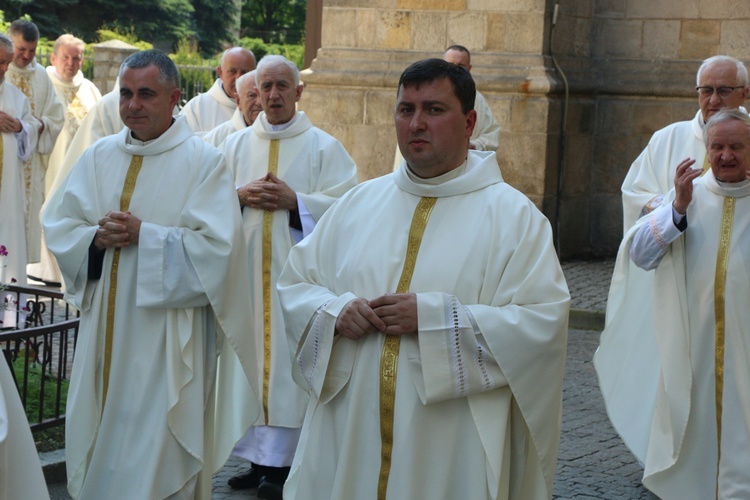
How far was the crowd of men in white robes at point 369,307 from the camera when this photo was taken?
4.00 m

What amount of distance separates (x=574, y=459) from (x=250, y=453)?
5.64 feet

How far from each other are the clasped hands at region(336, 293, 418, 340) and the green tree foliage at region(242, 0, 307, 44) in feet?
145

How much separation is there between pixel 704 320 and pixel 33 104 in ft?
25.5

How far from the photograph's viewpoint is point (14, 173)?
10969 mm

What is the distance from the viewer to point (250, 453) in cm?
645

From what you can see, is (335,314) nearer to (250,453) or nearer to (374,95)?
(250,453)

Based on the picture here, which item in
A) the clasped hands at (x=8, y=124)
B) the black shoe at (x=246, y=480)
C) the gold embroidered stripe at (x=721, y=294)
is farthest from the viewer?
the clasped hands at (x=8, y=124)

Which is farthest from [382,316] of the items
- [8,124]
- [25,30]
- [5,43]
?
[25,30]

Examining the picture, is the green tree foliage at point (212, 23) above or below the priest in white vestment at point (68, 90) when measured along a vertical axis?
above

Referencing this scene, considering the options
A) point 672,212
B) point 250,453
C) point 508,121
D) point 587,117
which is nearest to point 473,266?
point 672,212

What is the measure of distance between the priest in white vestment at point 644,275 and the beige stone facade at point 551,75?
17.7 feet

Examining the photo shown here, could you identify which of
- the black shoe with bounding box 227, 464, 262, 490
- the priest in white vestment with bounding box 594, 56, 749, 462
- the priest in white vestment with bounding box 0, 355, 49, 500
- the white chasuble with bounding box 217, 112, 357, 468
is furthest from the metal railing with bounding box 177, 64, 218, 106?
the priest in white vestment with bounding box 0, 355, 49, 500

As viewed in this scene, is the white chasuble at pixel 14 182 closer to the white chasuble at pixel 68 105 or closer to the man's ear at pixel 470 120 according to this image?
the white chasuble at pixel 68 105

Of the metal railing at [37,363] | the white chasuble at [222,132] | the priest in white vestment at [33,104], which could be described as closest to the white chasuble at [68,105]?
the priest in white vestment at [33,104]
